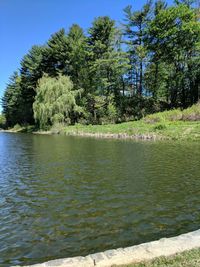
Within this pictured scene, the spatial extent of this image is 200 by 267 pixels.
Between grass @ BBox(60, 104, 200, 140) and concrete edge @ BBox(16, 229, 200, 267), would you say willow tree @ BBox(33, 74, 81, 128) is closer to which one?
grass @ BBox(60, 104, 200, 140)

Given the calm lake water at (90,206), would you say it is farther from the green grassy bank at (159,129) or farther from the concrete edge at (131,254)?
the green grassy bank at (159,129)

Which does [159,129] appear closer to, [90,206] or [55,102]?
[55,102]

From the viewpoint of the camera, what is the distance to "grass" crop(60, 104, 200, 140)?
24983 millimetres

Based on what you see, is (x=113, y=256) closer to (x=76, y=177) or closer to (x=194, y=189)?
(x=194, y=189)

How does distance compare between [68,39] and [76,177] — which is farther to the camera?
[68,39]

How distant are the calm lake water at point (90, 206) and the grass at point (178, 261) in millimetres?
1129

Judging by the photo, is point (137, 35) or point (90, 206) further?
point (137, 35)

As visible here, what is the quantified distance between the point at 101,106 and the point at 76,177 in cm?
3216

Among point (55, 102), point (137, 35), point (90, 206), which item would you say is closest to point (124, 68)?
point (137, 35)

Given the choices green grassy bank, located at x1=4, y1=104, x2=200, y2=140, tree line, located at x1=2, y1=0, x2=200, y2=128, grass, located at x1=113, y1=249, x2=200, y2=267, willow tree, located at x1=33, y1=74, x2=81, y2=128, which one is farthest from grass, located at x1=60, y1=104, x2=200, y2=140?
grass, located at x1=113, y1=249, x2=200, y2=267

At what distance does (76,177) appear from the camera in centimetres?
1091

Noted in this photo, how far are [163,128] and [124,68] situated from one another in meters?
16.4

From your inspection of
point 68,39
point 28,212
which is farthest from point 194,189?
point 68,39

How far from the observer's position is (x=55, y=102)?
3769cm
